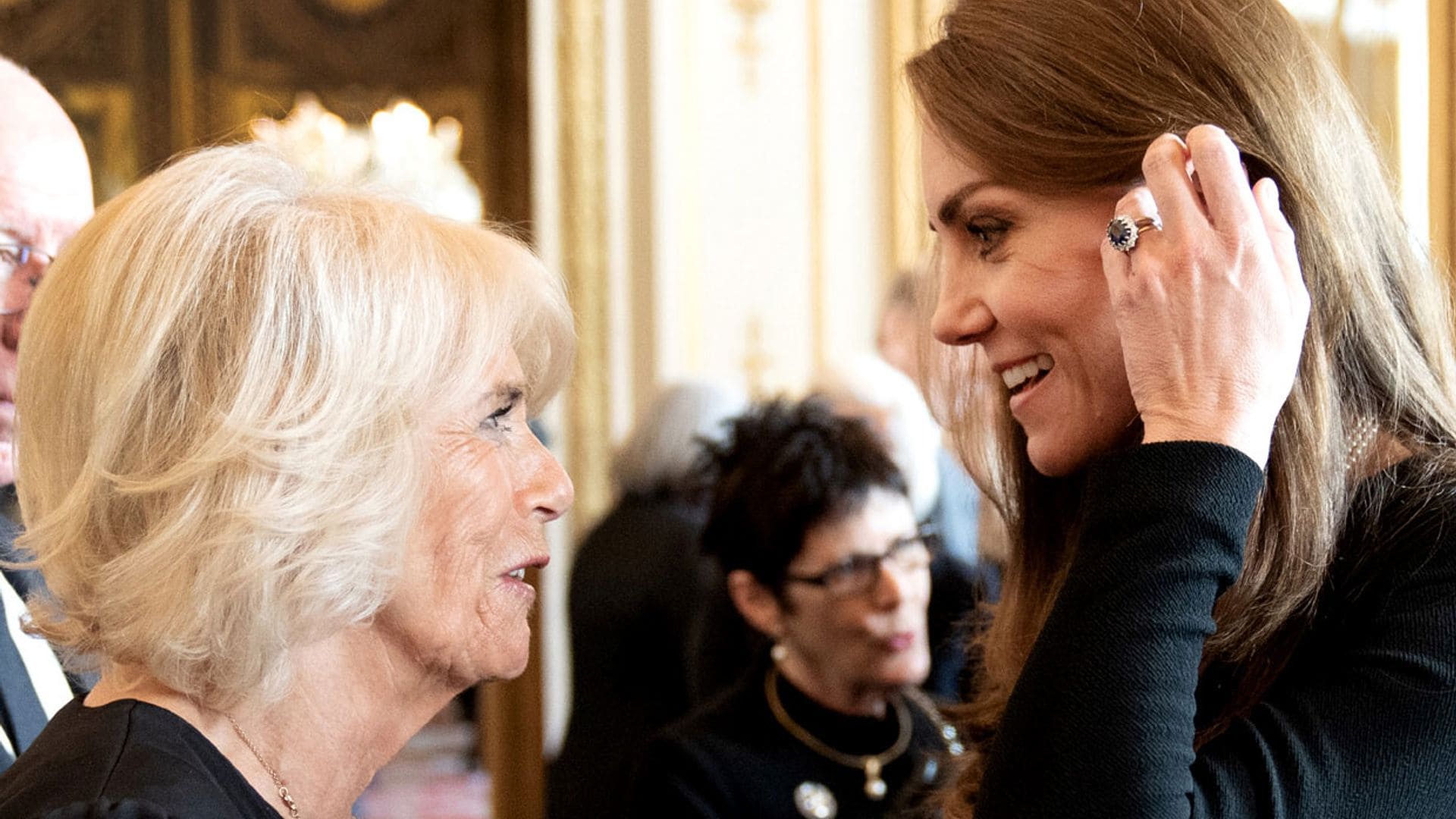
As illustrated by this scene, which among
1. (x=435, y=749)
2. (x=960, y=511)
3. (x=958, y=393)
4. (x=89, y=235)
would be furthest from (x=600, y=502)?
(x=89, y=235)

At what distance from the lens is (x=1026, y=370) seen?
58.7 inches

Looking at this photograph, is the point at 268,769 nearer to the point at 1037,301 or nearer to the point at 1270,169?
the point at 1037,301

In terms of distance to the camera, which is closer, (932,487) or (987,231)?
(987,231)

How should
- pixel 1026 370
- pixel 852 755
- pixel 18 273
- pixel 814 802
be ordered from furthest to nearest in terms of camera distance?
pixel 852 755 → pixel 814 802 → pixel 18 273 → pixel 1026 370

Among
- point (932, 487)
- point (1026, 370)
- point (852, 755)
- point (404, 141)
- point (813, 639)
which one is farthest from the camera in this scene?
point (404, 141)

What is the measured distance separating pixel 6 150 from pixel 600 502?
4045 mm

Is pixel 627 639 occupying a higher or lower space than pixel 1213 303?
lower

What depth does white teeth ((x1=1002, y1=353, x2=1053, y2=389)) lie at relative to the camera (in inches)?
58.0

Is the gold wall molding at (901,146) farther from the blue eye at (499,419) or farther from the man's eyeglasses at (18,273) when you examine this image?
the blue eye at (499,419)

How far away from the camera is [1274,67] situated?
1.40 m

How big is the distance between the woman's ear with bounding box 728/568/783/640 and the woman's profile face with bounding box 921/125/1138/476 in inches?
43.9

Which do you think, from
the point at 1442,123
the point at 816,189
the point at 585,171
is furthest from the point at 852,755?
the point at 585,171

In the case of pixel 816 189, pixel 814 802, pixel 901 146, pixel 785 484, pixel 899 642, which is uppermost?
pixel 901 146

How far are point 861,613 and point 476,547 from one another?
4.11 ft
